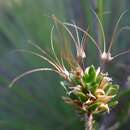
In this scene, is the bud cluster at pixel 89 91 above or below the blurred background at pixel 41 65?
above

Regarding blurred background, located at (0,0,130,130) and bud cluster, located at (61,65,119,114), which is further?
blurred background, located at (0,0,130,130)

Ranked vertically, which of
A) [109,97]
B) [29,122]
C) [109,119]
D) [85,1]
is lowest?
[29,122]

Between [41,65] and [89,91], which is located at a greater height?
[89,91]

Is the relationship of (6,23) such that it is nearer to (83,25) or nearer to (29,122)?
(83,25)

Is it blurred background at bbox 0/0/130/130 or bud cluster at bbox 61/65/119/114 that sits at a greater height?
bud cluster at bbox 61/65/119/114

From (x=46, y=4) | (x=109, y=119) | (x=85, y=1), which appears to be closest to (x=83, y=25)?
(x=85, y=1)

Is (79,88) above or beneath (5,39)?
above

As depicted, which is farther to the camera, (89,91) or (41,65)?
(41,65)

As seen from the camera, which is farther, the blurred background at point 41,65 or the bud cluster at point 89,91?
the blurred background at point 41,65
